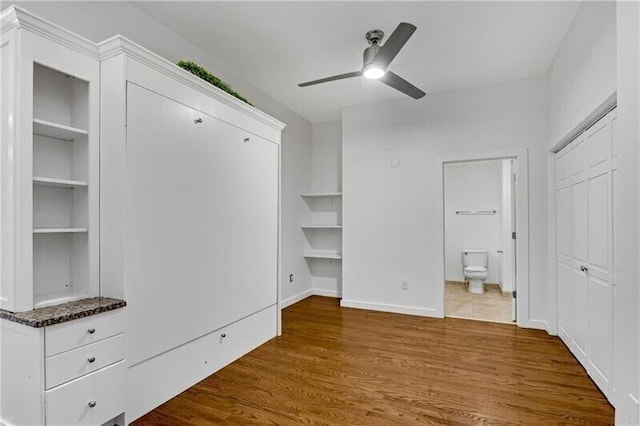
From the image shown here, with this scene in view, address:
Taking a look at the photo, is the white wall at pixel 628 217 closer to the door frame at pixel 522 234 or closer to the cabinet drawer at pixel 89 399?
the door frame at pixel 522 234

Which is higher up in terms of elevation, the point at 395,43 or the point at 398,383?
the point at 395,43

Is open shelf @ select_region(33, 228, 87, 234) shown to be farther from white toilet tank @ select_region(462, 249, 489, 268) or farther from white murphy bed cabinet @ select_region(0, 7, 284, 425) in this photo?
white toilet tank @ select_region(462, 249, 489, 268)

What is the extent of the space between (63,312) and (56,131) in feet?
3.24

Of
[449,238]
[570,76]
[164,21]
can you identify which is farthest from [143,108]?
[449,238]

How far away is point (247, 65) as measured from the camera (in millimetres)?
3424

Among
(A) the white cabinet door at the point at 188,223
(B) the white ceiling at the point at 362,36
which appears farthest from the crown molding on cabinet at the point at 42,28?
(B) the white ceiling at the point at 362,36

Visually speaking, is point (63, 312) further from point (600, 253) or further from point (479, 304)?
point (479, 304)

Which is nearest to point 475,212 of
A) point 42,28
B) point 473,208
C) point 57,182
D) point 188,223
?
point 473,208

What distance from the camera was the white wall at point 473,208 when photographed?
19.0 feet

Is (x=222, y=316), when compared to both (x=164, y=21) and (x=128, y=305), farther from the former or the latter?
(x=164, y=21)

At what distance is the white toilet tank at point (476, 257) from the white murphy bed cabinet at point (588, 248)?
Answer: 2.39 meters

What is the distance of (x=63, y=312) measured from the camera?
5.24 ft

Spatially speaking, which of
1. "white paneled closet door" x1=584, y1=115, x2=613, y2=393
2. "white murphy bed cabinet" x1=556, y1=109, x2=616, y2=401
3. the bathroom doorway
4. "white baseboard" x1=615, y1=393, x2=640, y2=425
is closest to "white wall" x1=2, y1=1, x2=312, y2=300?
the bathroom doorway

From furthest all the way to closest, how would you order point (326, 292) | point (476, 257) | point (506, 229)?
point (476, 257) → point (506, 229) → point (326, 292)
